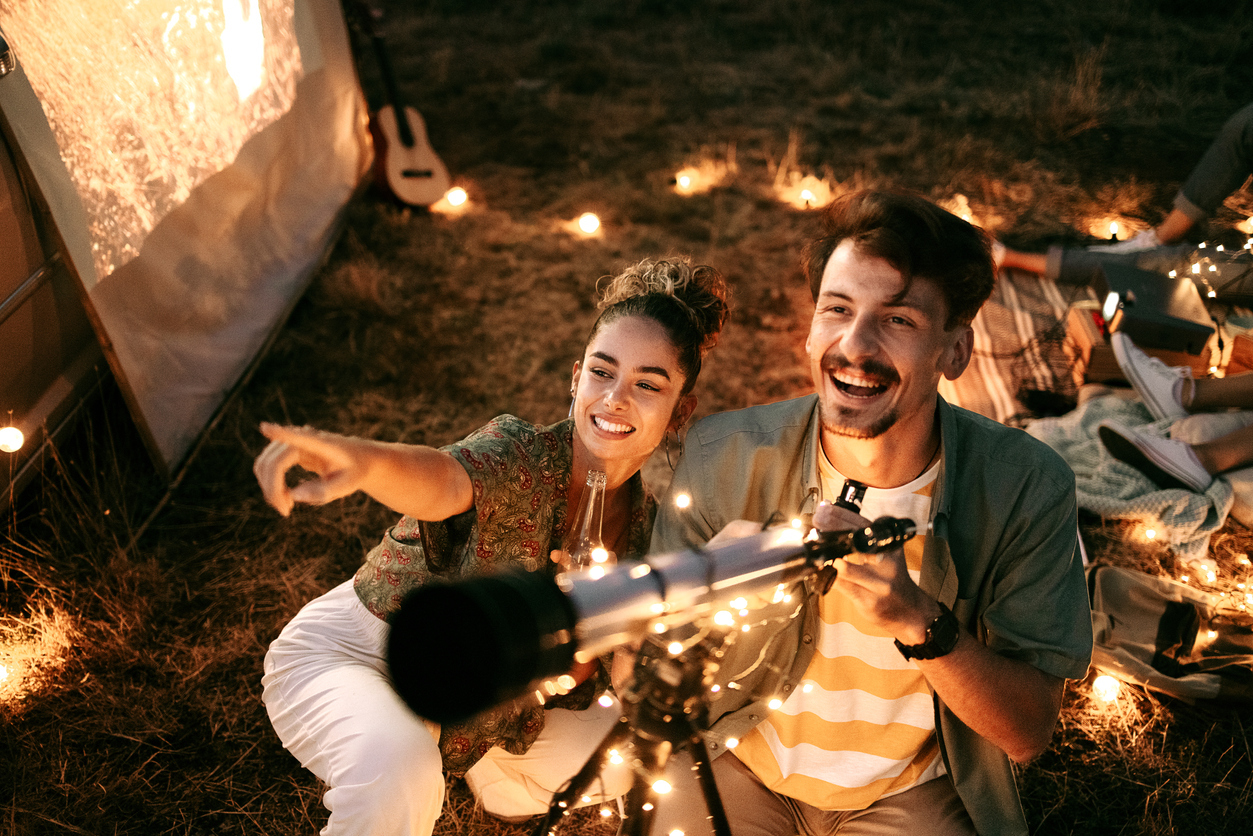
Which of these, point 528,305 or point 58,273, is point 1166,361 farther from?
point 58,273

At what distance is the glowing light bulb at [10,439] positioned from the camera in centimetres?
286

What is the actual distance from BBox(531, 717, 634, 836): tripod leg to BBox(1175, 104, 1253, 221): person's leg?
5.45 m

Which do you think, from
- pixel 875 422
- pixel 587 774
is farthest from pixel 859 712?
pixel 587 774

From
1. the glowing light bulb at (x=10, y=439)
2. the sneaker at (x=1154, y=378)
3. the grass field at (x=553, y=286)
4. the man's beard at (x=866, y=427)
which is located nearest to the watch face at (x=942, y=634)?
the man's beard at (x=866, y=427)

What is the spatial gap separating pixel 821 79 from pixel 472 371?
548 centimetres

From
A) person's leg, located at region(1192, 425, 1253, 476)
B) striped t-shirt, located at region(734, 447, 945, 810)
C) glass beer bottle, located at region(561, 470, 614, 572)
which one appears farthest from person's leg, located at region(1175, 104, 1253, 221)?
glass beer bottle, located at region(561, 470, 614, 572)

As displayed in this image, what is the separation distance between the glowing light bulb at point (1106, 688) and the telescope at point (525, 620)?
2535 mm

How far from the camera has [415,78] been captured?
7.71m

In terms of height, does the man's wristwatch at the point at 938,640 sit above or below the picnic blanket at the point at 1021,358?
above

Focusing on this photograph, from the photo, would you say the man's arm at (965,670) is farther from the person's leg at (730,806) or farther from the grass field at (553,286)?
the grass field at (553,286)

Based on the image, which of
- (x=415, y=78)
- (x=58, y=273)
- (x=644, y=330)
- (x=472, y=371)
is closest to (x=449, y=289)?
(x=472, y=371)

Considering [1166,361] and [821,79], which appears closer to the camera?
[1166,361]

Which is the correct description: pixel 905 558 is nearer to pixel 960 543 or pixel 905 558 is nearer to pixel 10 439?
pixel 960 543

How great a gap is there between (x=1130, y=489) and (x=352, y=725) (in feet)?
11.4
